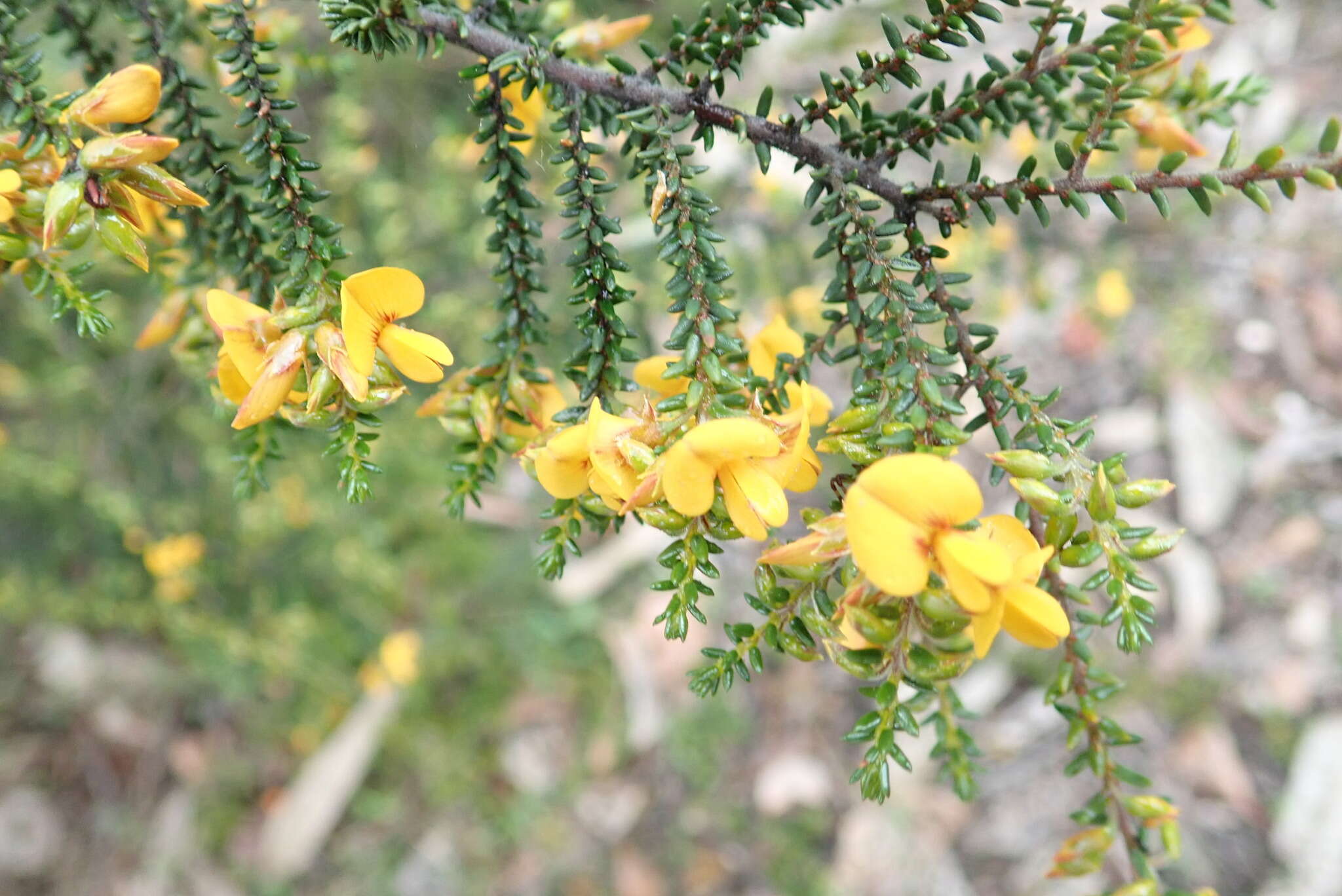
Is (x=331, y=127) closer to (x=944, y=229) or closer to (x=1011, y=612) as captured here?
(x=944, y=229)

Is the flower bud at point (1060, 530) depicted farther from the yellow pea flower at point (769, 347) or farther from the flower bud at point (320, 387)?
the flower bud at point (320, 387)

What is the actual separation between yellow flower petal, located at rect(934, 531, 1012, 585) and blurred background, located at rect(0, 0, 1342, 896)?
6.47 ft

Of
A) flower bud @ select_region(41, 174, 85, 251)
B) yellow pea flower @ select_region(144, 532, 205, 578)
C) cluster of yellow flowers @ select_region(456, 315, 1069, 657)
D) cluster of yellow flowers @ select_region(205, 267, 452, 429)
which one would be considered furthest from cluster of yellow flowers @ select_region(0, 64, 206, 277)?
yellow pea flower @ select_region(144, 532, 205, 578)

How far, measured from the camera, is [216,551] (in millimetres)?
3168

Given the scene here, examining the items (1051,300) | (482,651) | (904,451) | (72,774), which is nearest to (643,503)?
(904,451)

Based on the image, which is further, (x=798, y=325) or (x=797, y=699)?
(x=797, y=699)

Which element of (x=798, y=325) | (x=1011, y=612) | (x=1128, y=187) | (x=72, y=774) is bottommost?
(x=72, y=774)

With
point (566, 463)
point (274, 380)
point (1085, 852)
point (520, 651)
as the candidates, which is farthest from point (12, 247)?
point (520, 651)

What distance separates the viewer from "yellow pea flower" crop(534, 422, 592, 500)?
84 cm

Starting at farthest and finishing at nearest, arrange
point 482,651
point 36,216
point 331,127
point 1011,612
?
point 482,651 < point 331,127 < point 36,216 < point 1011,612

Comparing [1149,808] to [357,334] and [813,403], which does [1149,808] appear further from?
[357,334]

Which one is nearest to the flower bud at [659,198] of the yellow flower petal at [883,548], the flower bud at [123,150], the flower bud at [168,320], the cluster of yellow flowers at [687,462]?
the cluster of yellow flowers at [687,462]

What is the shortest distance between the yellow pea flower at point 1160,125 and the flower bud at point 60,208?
128 cm

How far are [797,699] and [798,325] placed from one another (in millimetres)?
1574
